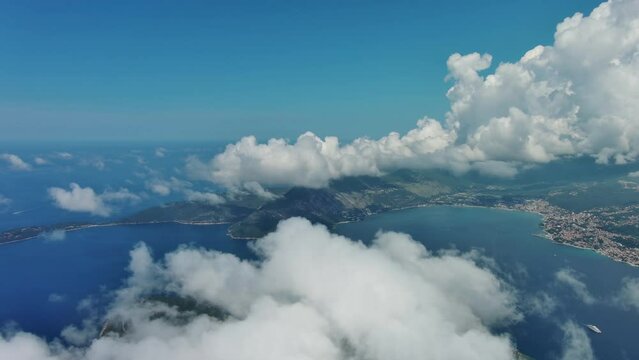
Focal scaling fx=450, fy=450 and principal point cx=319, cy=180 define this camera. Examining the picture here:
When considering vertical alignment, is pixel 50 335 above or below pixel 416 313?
below

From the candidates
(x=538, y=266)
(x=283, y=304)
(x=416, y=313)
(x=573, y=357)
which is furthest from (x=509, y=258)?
(x=283, y=304)

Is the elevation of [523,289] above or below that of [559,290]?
below

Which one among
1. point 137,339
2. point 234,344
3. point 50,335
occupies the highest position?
point 234,344

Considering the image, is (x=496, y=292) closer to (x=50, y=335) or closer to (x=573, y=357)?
(x=573, y=357)

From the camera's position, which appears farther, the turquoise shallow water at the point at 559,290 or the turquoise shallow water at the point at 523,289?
the turquoise shallow water at the point at 523,289

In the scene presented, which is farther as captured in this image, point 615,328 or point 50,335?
point 50,335

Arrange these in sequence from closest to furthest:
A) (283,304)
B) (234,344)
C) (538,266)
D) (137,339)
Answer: (234,344) < (137,339) < (283,304) < (538,266)

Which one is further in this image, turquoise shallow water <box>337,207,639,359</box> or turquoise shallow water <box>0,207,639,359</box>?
turquoise shallow water <box>0,207,639,359</box>

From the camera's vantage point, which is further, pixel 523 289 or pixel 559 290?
pixel 559 290

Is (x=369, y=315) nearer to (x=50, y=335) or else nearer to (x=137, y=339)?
(x=137, y=339)

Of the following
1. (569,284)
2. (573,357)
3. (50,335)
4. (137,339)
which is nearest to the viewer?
(573,357)
